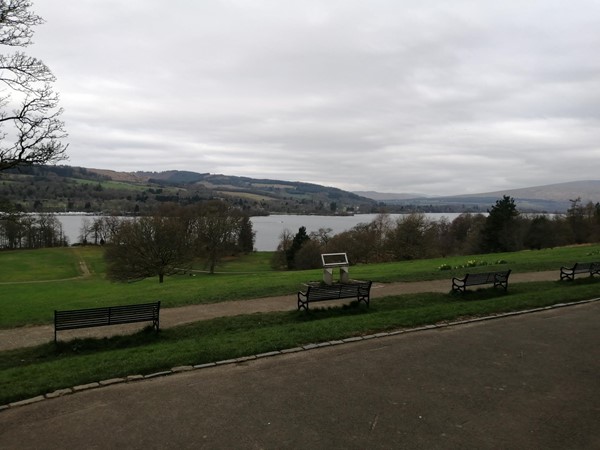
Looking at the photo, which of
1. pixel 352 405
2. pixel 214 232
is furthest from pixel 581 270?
pixel 214 232

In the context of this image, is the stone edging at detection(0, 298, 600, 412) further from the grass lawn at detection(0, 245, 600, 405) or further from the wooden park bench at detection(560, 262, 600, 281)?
the wooden park bench at detection(560, 262, 600, 281)

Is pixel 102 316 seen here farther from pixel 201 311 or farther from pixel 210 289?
pixel 210 289

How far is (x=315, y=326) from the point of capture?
979 cm

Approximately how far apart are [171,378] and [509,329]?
7.50m

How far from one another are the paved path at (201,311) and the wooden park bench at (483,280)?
913 millimetres

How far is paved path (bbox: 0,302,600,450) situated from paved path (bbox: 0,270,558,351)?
158 inches

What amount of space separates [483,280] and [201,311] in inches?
355

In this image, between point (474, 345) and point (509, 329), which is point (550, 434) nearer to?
point (474, 345)

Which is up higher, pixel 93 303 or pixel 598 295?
pixel 598 295

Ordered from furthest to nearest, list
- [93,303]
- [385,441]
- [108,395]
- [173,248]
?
[173,248], [93,303], [108,395], [385,441]

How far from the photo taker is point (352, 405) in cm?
603

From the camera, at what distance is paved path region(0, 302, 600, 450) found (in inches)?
204

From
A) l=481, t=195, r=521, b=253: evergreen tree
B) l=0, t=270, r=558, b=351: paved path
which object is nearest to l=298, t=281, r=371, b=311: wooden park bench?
l=0, t=270, r=558, b=351: paved path

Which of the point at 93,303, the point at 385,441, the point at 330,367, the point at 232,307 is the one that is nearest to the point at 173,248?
the point at 93,303
